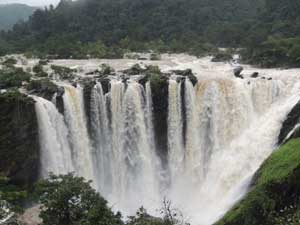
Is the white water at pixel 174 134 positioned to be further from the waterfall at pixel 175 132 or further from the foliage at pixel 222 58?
the foliage at pixel 222 58

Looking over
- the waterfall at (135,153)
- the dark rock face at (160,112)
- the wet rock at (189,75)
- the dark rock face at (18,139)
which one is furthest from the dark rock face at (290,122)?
the dark rock face at (18,139)

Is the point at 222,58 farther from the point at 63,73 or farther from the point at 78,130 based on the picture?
the point at 78,130

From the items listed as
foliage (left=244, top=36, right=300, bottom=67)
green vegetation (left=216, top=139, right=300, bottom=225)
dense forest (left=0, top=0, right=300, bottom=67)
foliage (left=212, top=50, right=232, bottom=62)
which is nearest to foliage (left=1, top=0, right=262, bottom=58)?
dense forest (left=0, top=0, right=300, bottom=67)

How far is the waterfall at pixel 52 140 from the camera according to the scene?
1808 cm

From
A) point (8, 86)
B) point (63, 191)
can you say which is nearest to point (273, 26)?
point (8, 86)

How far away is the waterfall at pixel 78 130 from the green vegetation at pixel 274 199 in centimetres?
849

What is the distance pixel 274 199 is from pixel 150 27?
145 ft

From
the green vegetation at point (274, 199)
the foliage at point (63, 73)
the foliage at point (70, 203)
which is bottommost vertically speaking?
the foliage at point (70, 203)

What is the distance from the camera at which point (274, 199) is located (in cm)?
1184

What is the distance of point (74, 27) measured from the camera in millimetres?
56250

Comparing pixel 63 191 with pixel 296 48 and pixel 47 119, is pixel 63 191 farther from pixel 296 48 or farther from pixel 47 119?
pixel 296 48

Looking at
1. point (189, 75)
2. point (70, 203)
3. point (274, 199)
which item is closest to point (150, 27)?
point (189, 75)

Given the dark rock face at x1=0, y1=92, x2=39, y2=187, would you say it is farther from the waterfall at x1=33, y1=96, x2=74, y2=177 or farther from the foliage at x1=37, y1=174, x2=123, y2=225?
the foliage at x1=37, y1=174, x2=123, y2=225

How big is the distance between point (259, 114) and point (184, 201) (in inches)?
213
